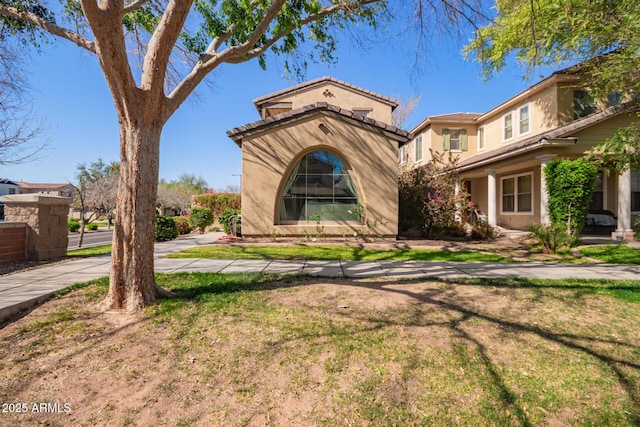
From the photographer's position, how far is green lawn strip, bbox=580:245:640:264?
7.91 meters

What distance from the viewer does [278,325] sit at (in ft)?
11.9

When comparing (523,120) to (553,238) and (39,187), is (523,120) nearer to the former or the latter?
(553,238)

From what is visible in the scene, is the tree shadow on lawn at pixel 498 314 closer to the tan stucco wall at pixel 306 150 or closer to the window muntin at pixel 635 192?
the tan stucco wall at pixel 306 150

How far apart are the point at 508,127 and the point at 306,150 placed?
12814 millimetres

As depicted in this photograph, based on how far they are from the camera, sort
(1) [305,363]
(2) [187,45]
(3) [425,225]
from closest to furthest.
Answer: (1) [305,363], (2) [187,45], (3) [425,225]

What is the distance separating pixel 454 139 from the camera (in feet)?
62.5

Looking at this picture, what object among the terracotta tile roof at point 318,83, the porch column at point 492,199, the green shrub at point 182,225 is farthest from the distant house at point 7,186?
the porch column at point 492,199

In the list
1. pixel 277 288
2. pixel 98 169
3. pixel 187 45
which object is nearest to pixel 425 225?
pixel 277 288

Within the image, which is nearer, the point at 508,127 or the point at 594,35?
the point at 594,35

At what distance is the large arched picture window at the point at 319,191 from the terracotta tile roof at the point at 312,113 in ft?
4.82

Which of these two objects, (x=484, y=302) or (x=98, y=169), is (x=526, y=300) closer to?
(x=484, y=302)

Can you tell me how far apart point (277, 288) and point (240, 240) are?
6.07m

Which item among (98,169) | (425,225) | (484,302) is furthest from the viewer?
(98,169)

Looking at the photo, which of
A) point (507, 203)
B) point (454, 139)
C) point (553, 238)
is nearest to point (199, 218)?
point (553, 238)
